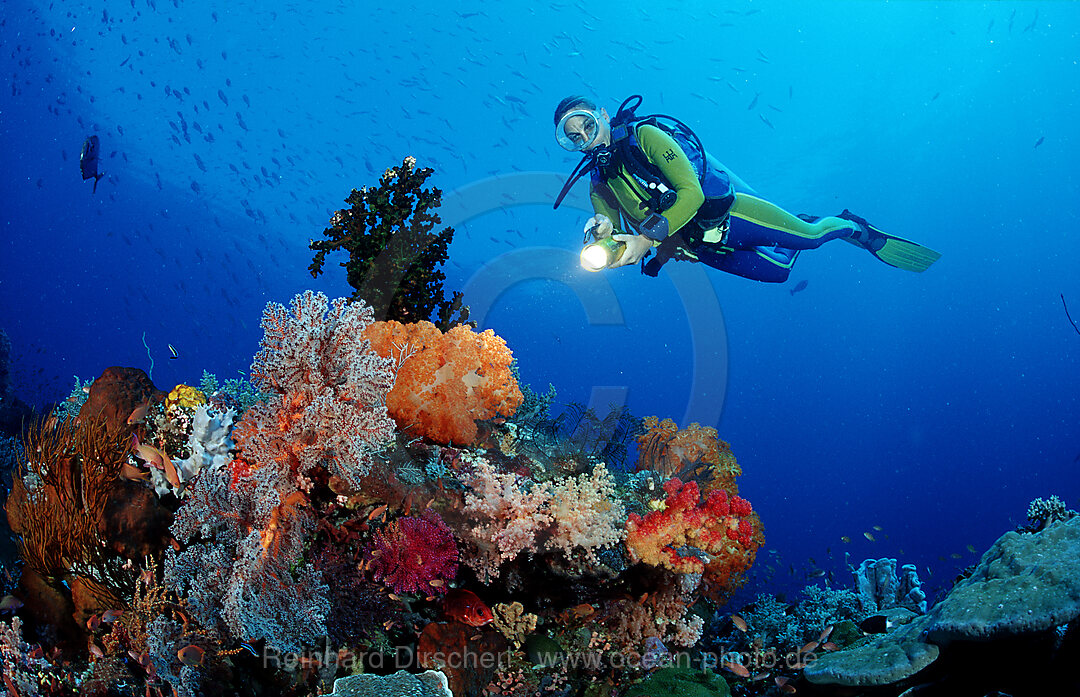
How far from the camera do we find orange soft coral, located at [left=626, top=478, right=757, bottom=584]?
4.19m

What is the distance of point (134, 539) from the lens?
420 cm

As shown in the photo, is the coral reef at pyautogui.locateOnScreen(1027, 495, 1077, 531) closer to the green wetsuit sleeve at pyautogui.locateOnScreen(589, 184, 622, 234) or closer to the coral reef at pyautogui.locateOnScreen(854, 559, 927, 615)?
the coral reef at pyautogui.locateOnScreen(854, 559, 927, 615)

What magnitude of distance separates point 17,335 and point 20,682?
271 ft

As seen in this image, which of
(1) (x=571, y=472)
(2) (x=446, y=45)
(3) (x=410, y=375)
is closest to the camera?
(3) (x=410, y=375)

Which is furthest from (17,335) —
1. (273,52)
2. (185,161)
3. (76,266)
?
(273,52)

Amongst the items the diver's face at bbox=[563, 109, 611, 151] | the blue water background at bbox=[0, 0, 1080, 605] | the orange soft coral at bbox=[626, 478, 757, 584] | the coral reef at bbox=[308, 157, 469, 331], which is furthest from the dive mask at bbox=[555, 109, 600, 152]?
the blue water background at bbox=[0, 0, 1080, 605]

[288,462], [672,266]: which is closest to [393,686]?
[288,462]

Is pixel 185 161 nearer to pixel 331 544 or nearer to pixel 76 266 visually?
pixel 76 266

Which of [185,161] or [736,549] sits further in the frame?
[185,161]

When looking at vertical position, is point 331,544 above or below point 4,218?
below

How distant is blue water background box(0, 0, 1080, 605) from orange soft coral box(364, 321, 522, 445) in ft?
51.6

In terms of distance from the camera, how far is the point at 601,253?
7.04m

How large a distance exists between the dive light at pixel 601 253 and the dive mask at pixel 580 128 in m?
1.52

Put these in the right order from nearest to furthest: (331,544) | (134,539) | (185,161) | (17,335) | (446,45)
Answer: (331,544) → (134,539) → (446,45) → (185,161) → (17,335)
